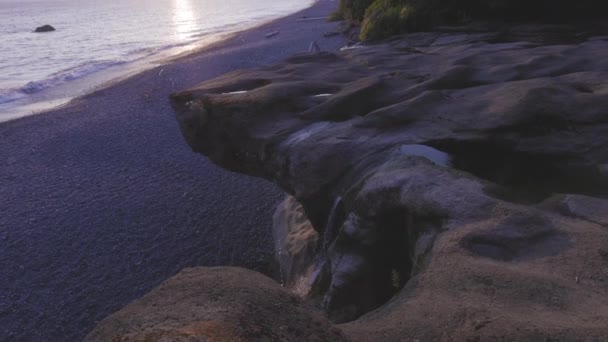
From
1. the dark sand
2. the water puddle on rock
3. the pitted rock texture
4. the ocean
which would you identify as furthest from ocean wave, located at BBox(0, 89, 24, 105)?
the water puddle on rock

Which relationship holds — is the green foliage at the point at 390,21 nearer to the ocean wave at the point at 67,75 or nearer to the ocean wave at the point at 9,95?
the ocean wave at the point at 9,95

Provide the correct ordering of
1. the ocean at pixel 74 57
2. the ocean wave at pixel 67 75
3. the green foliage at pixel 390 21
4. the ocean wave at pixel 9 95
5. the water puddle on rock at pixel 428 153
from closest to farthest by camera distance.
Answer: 1. the water puddle on rock at pixel 428 153
2. the green foliage at pixel 390 21
3. the ocean wave at pixel 9 95
4. the ocean at pixel 74 57
5. the ocean wave at pixel 67 75

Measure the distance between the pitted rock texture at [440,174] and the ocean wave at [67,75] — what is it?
12788mm

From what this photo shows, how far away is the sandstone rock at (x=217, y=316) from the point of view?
1935mm

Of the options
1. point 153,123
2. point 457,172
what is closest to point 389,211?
point 457,172

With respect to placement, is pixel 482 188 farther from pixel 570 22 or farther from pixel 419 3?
pixel 419 3

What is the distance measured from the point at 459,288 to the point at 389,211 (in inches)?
42.4

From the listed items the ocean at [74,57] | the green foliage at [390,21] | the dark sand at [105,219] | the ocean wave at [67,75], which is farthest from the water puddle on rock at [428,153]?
the ocean wave at [67,75]

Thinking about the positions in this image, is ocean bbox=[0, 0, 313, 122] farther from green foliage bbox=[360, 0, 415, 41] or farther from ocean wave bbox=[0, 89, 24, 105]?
green foliage bbox=[360, 0, 415, 41]

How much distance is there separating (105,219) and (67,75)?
14387 millimetres

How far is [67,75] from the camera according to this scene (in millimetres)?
19062

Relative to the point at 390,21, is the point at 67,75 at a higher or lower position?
lower

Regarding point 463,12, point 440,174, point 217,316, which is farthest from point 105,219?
point 463,12

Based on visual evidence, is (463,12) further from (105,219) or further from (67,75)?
(67,75)
